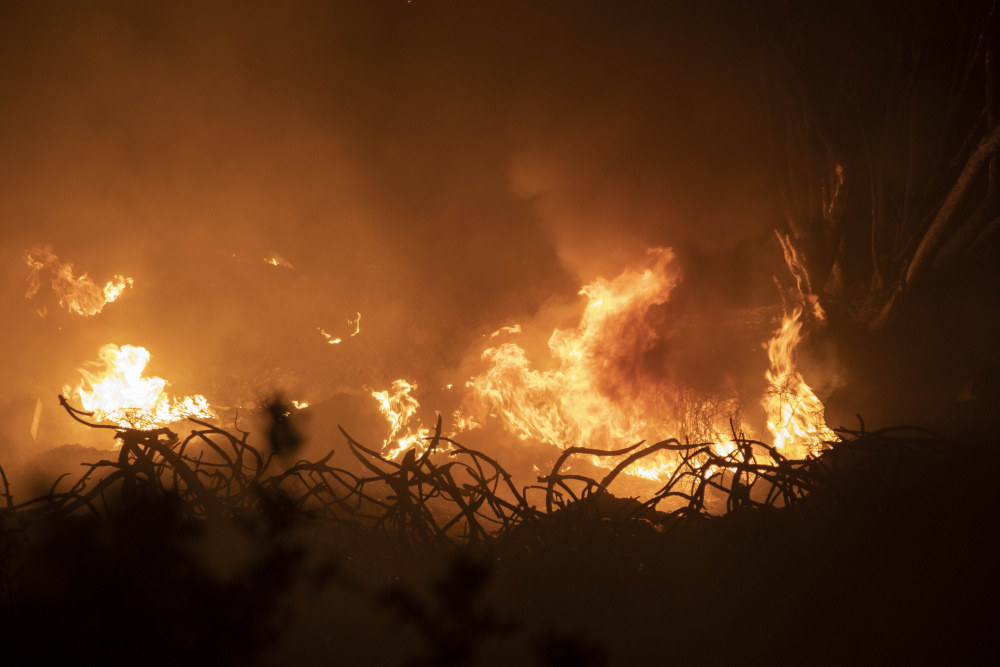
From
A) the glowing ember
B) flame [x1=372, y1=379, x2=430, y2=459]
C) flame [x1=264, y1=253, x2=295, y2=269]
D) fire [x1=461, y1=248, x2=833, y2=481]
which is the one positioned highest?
flame [x1=264, y1=253, x2=295, y2=269]

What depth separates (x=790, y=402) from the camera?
248 inches

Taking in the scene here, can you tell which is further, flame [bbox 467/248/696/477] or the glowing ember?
the glowing ember

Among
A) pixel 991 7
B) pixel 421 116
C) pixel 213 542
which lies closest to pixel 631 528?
pixel 213 542

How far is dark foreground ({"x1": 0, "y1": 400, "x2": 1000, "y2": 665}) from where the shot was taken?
1.85 m

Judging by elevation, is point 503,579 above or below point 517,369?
below

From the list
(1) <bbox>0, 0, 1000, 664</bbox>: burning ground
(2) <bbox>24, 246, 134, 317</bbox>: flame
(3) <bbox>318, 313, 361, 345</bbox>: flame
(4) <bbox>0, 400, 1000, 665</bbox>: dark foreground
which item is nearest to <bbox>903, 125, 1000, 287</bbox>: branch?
(1) <bbox>0, 0, 1000, 664</bbox>: burning ground

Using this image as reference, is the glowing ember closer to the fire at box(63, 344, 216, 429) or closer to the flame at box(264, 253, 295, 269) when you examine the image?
the flame at box(264, 253, 295, 269)

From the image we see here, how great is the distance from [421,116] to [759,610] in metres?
8.34

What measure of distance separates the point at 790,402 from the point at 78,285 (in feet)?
35.7

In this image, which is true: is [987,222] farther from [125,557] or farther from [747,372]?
[125,557]

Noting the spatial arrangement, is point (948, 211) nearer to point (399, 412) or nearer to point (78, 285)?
Answer: point (399, 412)

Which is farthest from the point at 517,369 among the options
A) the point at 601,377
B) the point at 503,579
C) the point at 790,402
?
the point at 503,579

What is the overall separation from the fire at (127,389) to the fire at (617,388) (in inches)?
203

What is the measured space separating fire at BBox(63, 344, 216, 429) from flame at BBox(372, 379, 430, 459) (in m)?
2.93
